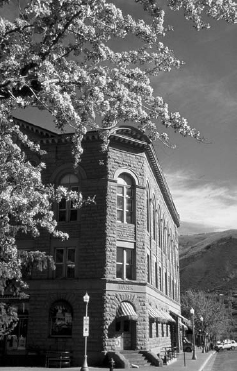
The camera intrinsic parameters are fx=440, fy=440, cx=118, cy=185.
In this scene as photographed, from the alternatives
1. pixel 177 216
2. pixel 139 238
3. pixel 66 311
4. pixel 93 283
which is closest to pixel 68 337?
pixel 66 311

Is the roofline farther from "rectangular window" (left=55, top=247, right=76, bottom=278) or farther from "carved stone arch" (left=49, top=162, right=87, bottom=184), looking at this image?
"rectangular window" (left=55, top=247, right=76, bottom=278)

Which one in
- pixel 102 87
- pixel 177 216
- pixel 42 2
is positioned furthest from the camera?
pixel 177 216

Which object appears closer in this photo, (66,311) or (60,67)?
(60,67)

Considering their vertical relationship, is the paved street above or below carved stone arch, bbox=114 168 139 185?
below

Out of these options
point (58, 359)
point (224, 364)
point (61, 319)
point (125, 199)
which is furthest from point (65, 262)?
point (224, 364)

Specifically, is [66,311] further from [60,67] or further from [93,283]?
[60,67]

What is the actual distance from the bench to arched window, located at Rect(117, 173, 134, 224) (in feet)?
30.5

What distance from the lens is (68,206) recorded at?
3062 centimetres

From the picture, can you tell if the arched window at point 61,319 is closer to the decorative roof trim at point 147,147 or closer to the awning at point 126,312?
the awning at point 126,312

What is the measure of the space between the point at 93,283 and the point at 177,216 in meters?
29.5

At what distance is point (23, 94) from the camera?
10602mm

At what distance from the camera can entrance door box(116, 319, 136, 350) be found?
2794cm

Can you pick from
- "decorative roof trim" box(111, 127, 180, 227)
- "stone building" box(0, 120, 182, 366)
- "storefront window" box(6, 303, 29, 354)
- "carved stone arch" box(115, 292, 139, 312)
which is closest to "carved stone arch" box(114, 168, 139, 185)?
"stone building" box(0, 120, 182, 366)

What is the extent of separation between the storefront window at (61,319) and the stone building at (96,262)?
0.06m
